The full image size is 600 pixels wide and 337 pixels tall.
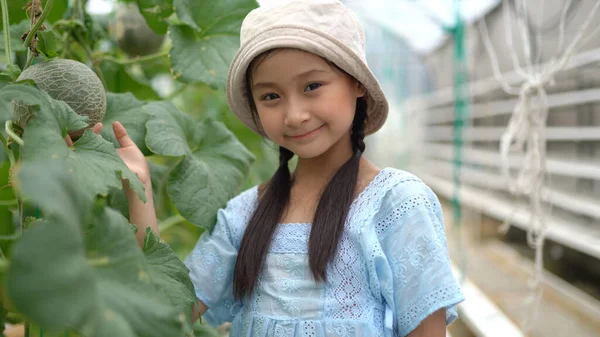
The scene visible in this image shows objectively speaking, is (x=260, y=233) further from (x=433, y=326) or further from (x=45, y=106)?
(x=45, y=106)

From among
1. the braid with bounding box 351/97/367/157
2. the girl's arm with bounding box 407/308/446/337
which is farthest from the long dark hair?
the girl's arm with bounding box 407/308/446/337

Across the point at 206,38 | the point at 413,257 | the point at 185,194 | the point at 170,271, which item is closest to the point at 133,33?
the point at 206,38

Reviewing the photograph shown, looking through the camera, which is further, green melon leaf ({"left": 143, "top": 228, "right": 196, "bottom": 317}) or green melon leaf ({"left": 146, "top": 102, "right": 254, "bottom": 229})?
green melon leaf ({"left": 146, "top": 102, "right": 254, "bottom": 229})

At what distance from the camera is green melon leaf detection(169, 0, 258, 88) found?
113 cm

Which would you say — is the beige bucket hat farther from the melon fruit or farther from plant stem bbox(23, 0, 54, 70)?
the melon fruit

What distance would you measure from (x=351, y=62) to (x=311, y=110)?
90 mm

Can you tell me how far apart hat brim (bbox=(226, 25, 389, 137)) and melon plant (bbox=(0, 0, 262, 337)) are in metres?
0.15

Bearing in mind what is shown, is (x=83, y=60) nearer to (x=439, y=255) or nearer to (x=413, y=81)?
(x=439, y=255)

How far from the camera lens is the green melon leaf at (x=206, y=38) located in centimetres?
113

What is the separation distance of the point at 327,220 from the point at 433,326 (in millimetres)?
208

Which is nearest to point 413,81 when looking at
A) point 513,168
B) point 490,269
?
point 513,168

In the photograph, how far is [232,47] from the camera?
1.18 metres

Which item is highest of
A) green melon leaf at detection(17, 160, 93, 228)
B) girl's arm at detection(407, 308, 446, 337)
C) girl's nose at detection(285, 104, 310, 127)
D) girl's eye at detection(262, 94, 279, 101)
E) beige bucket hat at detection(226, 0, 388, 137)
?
beige bucket hat at detection(226, 0, 388, 137)

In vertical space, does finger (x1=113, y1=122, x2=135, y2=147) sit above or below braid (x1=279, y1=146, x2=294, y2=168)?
above
